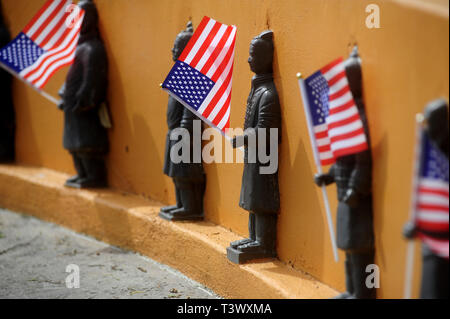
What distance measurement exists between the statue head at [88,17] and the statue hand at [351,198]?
14.6 ft

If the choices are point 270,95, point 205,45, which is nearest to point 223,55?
point 205,45

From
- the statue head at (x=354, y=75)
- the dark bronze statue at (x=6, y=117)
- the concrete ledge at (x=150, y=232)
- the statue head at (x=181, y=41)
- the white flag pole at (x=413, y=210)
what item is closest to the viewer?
the white flag pole at (x=413, y=210)

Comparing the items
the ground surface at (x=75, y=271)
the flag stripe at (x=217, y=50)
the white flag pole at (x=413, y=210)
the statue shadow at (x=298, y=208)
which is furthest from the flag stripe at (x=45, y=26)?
the white flag pole at (x=413, y=210)

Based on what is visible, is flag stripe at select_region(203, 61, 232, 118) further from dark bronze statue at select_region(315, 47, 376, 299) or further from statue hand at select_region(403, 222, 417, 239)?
statue hand at select_region(403, 222, 417, 239)

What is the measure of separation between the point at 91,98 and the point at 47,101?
4.90ft

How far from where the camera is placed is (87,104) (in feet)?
25.7

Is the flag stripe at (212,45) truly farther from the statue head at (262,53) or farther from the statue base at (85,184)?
the statue base at (85,184)

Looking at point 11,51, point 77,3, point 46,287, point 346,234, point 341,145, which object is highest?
point 77,3

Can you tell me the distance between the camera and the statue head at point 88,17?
310 inches

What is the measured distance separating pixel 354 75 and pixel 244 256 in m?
1.86

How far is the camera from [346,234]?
178 inches

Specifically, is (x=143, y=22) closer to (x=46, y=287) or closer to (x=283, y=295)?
(x=46, y=287)

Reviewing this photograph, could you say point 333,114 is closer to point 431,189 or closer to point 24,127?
point 431,189
